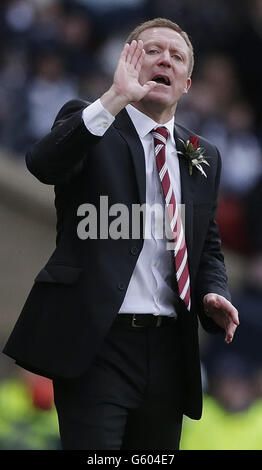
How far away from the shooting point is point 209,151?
4.39 m

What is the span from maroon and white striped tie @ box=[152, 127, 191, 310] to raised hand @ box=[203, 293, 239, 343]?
0.26 ft

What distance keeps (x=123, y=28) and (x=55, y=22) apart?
665mm

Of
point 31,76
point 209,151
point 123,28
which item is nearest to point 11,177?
point 31,76

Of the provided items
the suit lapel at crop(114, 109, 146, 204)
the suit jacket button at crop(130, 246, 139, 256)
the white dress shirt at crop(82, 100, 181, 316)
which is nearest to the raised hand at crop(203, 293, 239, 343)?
the white dress shirt at crop(82, 100, 181, 316)

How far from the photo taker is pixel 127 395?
153 inches

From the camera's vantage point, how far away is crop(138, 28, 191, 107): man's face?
402 centimetres

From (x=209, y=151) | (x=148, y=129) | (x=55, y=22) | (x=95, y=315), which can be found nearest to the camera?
(x=95, y=315)

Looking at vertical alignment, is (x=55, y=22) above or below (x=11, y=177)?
above

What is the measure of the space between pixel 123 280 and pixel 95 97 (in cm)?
548

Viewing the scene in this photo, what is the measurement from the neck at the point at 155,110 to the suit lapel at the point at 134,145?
59 millimetres

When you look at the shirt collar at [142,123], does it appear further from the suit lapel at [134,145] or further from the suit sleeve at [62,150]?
the suit sleeve at [62,150]

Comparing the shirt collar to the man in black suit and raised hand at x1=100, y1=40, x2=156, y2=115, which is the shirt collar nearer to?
the man in black suit

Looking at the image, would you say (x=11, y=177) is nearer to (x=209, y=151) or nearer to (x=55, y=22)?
(x=55, y=22)

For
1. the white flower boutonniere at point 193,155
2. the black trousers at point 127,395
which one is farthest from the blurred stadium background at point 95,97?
the white flower boutonniere at point 193,155
